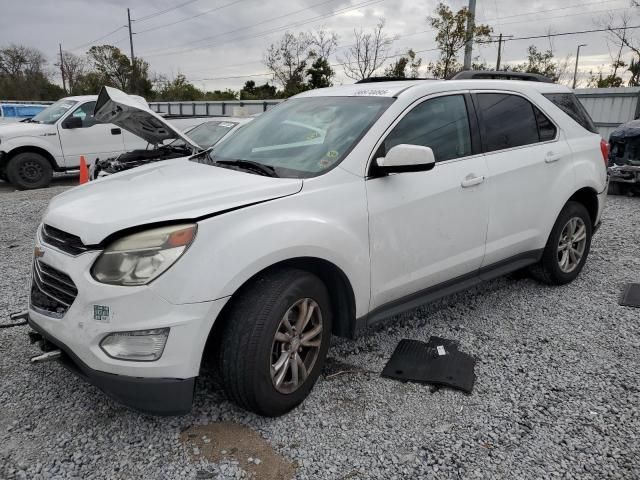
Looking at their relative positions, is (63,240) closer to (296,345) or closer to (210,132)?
(296,345)

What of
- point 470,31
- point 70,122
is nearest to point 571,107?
point 70,122

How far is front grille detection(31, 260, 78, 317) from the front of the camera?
232cm

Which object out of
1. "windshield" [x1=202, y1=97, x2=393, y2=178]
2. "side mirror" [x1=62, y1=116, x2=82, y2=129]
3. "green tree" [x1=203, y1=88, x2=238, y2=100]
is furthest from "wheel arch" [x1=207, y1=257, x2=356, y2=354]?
"green tree" [x1=203, y1=88, x2=238, y2=100]

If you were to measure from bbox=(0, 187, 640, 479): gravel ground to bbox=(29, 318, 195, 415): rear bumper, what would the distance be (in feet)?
0.98

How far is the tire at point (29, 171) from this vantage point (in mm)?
9969

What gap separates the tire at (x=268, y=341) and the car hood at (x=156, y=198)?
0.43m

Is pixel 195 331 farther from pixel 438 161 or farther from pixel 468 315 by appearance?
pixel 468 315

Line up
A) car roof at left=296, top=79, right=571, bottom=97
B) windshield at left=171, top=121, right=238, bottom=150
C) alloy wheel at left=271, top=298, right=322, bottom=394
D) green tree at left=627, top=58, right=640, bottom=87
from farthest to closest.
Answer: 1. green tree at left=627, top=58, right=640, bottom=87
2. windshield at left=171, top=121, right=238, bottom=150
3. car roof at left=296, top=79, right=571, bottom=97
4. alloy wheel at left=271, top=298, right=322, bottom=394

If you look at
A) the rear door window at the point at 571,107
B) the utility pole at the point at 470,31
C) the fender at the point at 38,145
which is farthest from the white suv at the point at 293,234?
the utility pole at the point at 470,31

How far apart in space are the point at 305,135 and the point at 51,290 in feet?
5.63

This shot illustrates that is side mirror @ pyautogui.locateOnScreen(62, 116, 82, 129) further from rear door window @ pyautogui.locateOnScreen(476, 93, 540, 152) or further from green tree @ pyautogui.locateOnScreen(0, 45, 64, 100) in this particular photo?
green tree @ pyautogui.locateOnScreen(0, 45, 64, 100)

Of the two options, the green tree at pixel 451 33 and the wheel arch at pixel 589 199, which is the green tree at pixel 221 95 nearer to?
the green tree at pixel 451 33

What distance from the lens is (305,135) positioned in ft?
10.5

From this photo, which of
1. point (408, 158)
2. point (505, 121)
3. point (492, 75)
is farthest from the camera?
point (492, 75)
